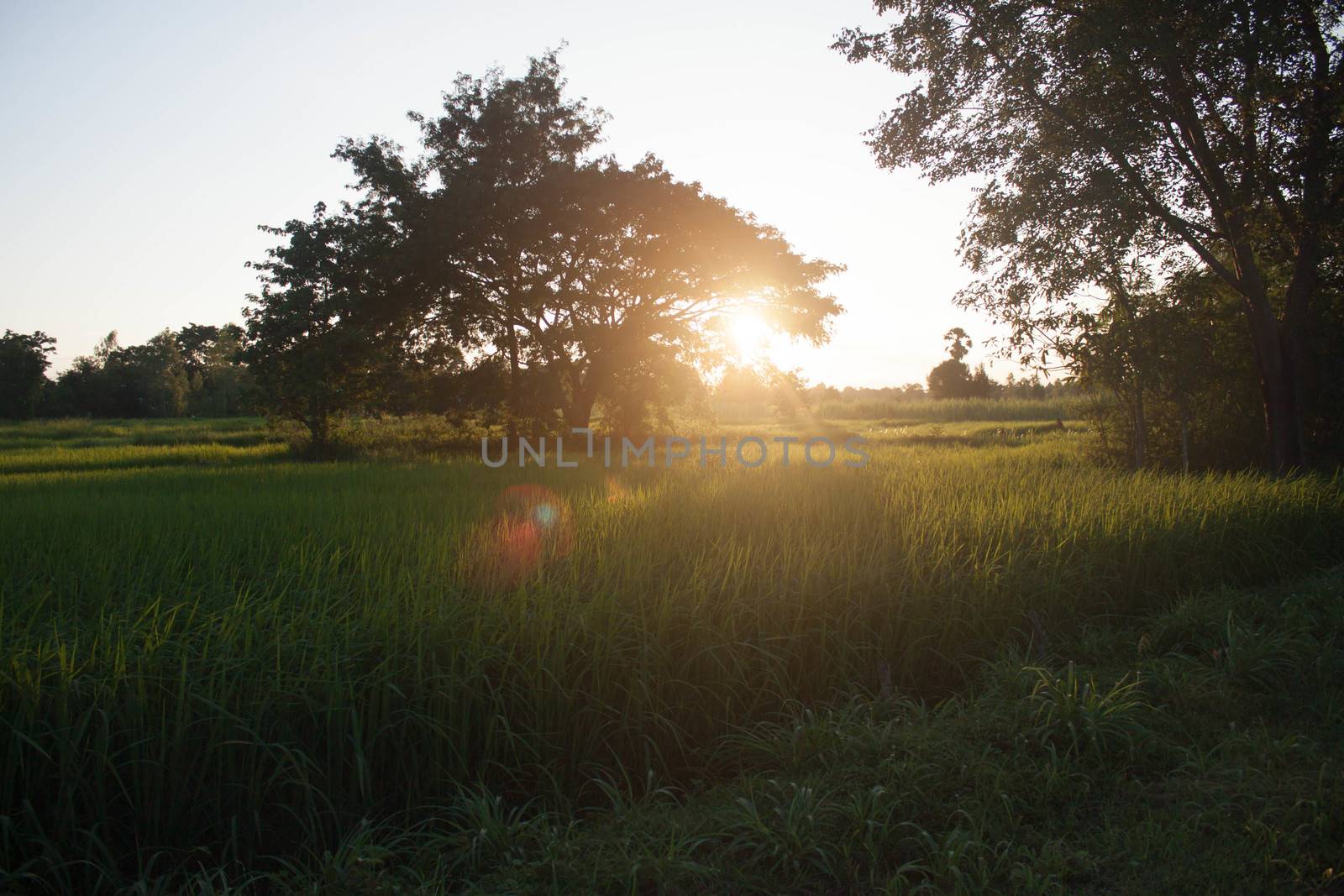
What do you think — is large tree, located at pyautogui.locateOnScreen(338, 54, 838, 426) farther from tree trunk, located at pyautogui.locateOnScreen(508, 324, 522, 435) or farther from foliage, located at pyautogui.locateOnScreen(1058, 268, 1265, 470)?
foliage, located at pyautogui.locateOnScreen(1058, 268, 1265, 470)

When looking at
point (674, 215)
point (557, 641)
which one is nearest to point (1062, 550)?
point (557, 641)

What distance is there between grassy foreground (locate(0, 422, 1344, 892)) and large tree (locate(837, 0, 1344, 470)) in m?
6.03

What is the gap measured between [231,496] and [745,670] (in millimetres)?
6709

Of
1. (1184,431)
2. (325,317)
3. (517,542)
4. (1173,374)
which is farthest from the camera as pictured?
(325,317)

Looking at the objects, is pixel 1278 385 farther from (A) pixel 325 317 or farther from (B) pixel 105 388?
(B) pixel 105 388

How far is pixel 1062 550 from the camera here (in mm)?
5434

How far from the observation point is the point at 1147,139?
1024 cm

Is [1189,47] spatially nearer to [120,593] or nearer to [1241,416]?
[1241,416]

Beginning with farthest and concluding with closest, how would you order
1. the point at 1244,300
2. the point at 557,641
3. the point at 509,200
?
1. the point at 509,200
2. the point at 1244,300
3. the point at 557,641

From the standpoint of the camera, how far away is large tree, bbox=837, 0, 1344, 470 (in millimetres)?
9438

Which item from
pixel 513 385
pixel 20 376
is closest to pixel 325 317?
pixel 513 385

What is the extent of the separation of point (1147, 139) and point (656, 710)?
1140 cm

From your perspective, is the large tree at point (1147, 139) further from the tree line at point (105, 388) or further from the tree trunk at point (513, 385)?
the tree line at point (105, 388)

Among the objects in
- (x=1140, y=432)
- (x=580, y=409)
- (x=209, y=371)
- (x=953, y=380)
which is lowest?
(x=1140, y=432)
